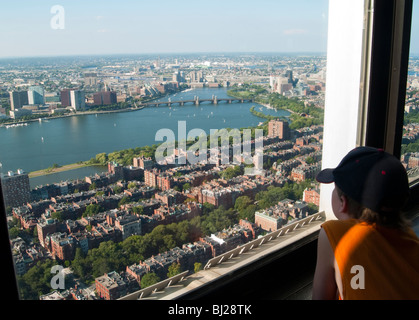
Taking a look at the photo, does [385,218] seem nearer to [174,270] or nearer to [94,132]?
[174,270]

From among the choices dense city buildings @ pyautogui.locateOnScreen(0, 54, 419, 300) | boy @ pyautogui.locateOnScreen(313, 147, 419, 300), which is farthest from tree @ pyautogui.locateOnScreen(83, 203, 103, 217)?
boy @ pyautogui.locateOnScreen(313, 147, 419, 300)

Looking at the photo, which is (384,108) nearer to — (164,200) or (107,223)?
(164,200)

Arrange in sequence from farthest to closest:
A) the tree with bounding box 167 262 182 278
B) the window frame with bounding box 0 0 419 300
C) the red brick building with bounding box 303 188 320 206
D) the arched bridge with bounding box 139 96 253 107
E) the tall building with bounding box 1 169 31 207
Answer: the red brick building with bounding box 303 188 320 206 < the window frame with bounding box 0 0 419 300 < the arched bridge with bounding box 139 96 253 107 < the tree with bounding box 167 262 182 278 < the tall building with bounding box 1 169 31 207

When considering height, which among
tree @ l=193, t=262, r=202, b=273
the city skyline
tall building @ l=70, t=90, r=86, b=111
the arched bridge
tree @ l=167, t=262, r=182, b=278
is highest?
the city skyline

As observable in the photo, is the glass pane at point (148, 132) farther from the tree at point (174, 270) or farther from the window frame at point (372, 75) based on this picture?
the window frame at point (372, 75)

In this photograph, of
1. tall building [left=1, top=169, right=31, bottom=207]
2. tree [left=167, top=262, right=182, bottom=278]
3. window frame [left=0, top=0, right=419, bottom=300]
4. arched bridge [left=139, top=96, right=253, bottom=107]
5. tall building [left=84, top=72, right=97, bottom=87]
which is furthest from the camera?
window frame [left=0, top=0, right=419, bottom=300]

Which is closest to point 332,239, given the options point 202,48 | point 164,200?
point 164,200

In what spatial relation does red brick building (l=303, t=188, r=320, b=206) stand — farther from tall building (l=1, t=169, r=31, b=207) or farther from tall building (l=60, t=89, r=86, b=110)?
tall building (l=1, t=169, r=31, b=207)

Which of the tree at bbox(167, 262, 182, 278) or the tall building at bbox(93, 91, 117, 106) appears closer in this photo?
the tall building at bbox(93, 91, 117, 106)
